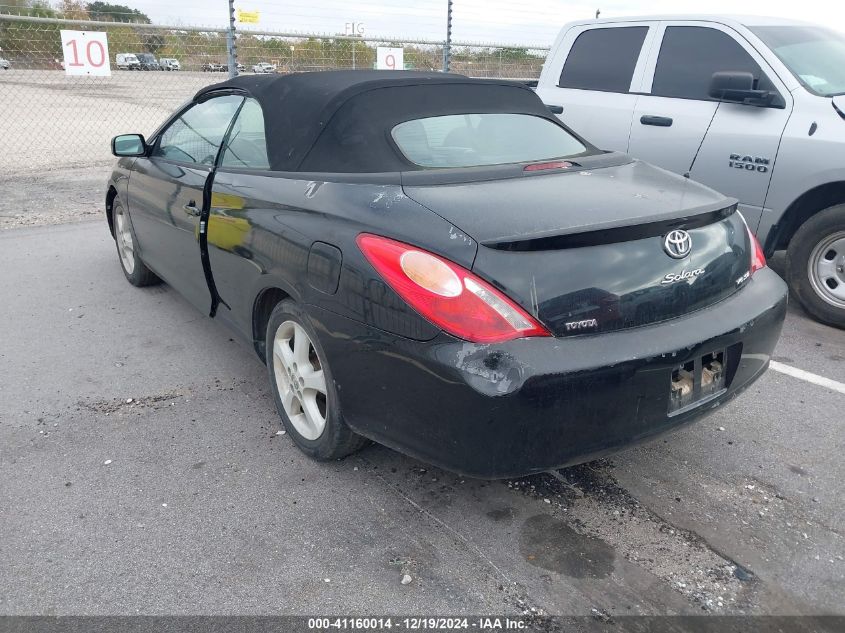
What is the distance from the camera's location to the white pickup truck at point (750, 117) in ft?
14.8

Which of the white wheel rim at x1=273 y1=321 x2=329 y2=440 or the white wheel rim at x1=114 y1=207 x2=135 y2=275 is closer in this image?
the white wheel rim at x1=273 y1=321 x2=329 y2=440

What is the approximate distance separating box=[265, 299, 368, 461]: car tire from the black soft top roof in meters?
0.66

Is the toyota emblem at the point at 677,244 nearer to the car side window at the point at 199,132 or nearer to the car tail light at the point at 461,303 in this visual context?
the car tail light at the point at 461,303

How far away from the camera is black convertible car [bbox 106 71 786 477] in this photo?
2236 millimetres

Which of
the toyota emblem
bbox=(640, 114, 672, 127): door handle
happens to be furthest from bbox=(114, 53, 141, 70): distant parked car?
the toyota emblem

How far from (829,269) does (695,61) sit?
1.79m

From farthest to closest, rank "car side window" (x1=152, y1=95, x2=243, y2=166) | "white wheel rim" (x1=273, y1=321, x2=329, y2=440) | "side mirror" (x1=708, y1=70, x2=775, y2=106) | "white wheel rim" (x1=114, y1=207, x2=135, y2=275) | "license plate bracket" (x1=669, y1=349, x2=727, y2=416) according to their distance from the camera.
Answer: "white wheel rim" (x1=114, y1=207, x2=135, y2=275) < "side mirror" (x1=708, y1=70, x2=775, y2=106) < "car side window" (x1=152, y1=95, x2=243, y2=166) < "white wheel rim" (x1=273, y1=321, x2=329, y2=440) < "license plate bracket" (x1=669, y1=349, x2=727, y2=416)

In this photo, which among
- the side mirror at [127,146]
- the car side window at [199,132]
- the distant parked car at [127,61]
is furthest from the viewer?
the distant parked car at [127,61]

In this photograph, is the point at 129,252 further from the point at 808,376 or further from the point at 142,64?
the point at 142,64

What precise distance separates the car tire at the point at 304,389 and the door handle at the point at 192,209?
87cm

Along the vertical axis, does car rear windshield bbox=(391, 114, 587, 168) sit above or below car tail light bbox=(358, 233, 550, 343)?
above

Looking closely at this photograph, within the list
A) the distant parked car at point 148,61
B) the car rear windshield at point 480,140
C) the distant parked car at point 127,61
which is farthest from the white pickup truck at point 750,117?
the distant parked car at point 127,61

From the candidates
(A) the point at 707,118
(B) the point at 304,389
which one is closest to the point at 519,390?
(B) the point at 304,389

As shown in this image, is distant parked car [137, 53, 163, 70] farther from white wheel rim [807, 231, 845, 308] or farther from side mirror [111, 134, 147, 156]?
white wheel rim [807, 231, 845, 308]
